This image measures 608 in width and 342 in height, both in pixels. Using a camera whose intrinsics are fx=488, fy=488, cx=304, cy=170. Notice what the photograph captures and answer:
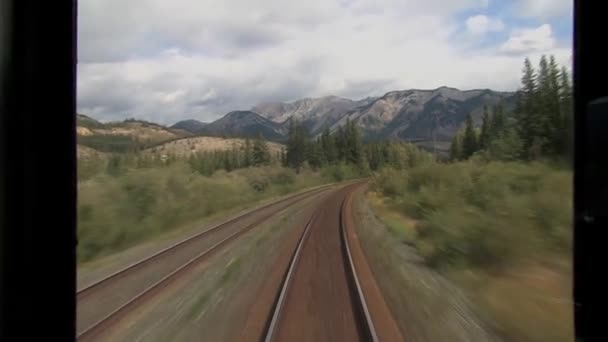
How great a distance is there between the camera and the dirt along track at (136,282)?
4758mm

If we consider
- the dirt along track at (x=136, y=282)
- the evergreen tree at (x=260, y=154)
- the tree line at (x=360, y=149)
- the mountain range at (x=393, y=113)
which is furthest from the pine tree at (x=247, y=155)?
the mountain range at (x=393, y=113)

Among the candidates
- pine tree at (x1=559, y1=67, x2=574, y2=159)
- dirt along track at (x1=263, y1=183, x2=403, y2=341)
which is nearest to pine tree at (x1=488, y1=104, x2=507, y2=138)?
pine tree at (x1=559, y1=67, x2=574, y2=159)

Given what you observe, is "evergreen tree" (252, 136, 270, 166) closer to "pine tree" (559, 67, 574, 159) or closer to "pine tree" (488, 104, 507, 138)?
"pine tree" (488, 104, 507, 138)

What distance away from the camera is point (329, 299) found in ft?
17.2

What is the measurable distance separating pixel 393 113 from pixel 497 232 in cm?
236

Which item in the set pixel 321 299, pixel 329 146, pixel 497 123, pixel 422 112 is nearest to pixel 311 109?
pixel 422 112

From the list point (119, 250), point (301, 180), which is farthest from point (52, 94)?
point (301, 180)

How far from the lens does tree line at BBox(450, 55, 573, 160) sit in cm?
335

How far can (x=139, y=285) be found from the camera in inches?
248

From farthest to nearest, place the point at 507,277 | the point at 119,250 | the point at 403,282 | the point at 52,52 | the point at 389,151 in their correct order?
the point at 119,250 → the point at 389,151 → the point at 403,282 → the point at 507,277 → the point at 52,52

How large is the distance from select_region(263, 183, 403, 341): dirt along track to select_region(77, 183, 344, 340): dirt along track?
162 cm

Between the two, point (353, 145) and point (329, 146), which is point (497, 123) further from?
point (329, 146)

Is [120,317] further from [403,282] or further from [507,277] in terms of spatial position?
[507,277]

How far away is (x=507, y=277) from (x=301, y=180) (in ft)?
29.9
